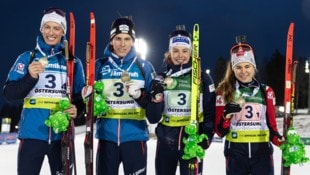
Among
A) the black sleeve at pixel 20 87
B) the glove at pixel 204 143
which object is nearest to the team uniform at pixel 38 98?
the black sleeve at pixel 20 87

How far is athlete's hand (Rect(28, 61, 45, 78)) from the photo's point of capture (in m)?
4.11

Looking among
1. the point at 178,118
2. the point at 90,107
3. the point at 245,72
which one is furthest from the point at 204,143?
the point at 90,107

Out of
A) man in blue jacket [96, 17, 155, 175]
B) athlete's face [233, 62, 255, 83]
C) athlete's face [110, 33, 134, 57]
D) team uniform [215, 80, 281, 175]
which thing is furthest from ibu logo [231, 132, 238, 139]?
athlete's face [110, 33, 134, 57]

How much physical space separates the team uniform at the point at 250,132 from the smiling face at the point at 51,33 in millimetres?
1866

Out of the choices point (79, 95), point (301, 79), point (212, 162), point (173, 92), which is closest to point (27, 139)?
point (79, 95)

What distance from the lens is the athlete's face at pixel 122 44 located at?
4.70 metres

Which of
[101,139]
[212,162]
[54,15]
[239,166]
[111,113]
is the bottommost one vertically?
[212,162]

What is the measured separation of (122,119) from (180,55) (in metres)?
1.00

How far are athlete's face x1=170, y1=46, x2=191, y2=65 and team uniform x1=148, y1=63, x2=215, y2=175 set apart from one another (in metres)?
0.05

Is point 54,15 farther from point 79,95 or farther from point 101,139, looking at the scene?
point 101,139

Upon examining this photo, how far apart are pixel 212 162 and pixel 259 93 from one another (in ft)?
20.8

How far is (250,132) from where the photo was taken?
15.4ft

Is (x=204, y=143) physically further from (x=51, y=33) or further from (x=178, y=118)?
(x=51, y=33)

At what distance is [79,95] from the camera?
4586 millimetres
